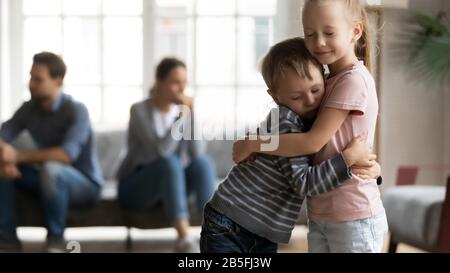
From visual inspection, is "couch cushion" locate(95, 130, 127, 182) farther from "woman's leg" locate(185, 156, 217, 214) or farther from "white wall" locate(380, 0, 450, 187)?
"white wall" locate(380, 0, 450, 187)

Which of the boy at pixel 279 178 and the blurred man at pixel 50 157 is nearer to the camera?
the boy at pixel 279 178

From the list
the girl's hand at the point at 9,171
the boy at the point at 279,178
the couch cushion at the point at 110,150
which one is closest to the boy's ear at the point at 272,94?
the boy at the point at 279,178

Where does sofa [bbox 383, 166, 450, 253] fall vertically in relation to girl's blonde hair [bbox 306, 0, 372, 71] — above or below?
below

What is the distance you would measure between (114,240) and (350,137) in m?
0.27

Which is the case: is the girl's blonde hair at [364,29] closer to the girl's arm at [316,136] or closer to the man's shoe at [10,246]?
the girl's arm at [316,136]

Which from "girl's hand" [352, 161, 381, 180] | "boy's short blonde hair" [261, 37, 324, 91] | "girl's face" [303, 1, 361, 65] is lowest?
"girl's hand" [352, 161, 381, 180]

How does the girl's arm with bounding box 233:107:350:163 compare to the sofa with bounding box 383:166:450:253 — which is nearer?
the girl's arm with bounding box 233:107:350:163

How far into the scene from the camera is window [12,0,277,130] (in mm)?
775

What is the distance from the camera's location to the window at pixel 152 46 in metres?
0.77

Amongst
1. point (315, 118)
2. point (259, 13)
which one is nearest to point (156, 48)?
point (259, 13)

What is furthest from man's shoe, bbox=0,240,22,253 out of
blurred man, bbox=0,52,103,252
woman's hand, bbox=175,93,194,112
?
woman's hand, bbox=175,93,194,112

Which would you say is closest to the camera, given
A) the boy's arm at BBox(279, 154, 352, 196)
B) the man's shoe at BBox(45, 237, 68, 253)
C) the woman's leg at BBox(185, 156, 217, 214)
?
the boy's arm at BBox(279, 154, 352, 196)

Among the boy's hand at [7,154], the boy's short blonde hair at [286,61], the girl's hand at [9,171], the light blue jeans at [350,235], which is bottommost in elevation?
the light blue jeans at [350,235]

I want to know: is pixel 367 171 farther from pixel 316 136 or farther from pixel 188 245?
pixel 188 245
